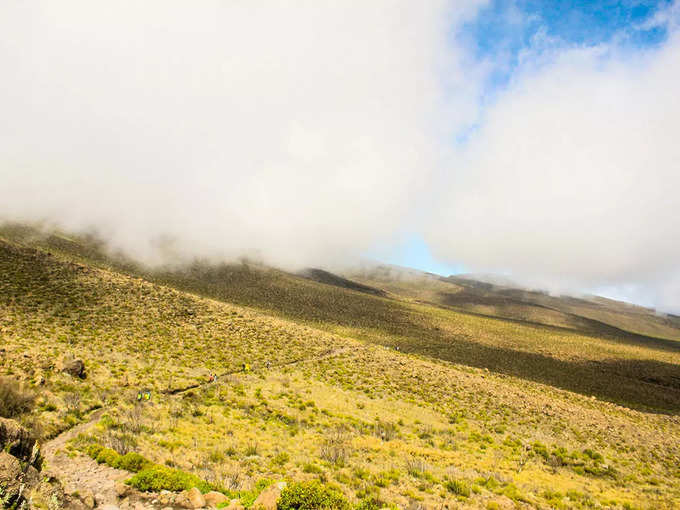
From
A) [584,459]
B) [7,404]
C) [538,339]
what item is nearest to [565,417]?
[584,459]

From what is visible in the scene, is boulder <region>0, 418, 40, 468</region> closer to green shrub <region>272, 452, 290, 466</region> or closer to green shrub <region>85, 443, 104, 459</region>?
green shrub <region>85, 443, 104, 459</region>

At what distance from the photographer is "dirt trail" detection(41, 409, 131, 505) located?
9430 millimetres

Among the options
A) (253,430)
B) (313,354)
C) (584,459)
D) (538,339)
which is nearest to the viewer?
(253,430)

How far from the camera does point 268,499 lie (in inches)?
352

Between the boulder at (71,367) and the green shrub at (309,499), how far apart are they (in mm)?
17721

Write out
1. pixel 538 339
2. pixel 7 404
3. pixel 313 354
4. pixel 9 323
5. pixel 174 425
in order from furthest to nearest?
pixel 538 339 < pixel 313 354 < pixel 9 323 < pixel 174 425 < pixel 7 404

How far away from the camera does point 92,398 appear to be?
57.7 ft

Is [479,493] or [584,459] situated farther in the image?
[584,459]

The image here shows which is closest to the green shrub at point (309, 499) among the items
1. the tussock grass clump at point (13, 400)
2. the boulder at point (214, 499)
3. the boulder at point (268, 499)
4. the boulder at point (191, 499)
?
the boulder at point (268, 499)

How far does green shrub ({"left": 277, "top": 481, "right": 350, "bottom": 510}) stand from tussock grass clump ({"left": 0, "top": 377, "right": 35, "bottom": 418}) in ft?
39.1

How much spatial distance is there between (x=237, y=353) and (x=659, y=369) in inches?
2968

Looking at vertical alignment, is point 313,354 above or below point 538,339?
below

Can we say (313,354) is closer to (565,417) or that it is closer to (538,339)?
(565,417)

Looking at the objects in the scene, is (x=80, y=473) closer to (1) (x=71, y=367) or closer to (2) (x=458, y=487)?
(1) (x=71, y=367)
